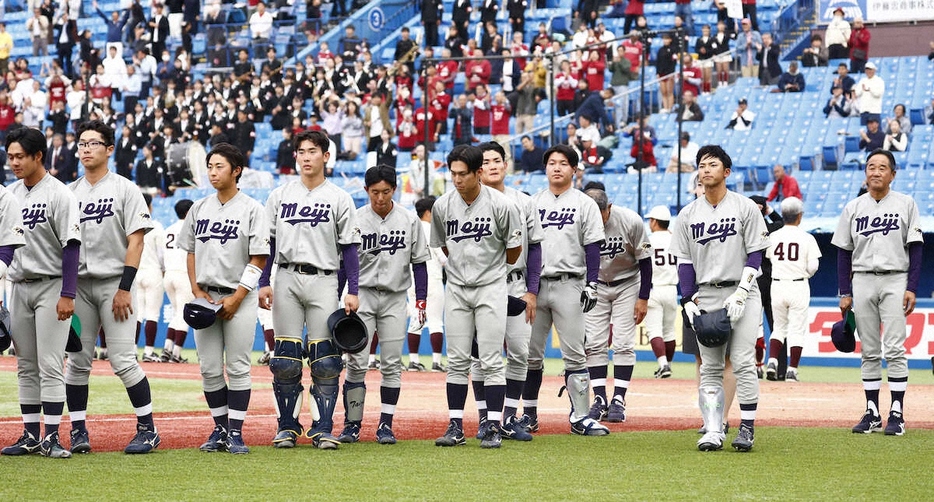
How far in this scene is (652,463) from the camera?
8102 millimetres

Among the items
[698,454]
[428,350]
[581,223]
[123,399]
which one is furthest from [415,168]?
[698,454]

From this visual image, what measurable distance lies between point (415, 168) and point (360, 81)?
483 cm

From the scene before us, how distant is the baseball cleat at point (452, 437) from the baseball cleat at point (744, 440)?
6.01 feet

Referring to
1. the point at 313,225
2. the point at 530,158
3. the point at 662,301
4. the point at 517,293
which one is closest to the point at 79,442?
the point at 313,225

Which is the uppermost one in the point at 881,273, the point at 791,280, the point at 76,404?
the point at 881,273

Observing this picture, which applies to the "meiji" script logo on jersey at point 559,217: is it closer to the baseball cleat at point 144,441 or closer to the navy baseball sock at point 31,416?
the baseball cleat at point 144,441

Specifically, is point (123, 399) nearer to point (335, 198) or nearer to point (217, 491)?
point (335, 198)

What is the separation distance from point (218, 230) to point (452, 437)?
2.10 m

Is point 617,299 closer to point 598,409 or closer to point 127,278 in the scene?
point 598,409

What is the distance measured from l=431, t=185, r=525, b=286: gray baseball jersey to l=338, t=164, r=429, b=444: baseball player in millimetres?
401

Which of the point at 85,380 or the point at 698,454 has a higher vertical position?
the point at 85,380

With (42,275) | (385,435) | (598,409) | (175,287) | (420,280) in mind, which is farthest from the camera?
(175,287)

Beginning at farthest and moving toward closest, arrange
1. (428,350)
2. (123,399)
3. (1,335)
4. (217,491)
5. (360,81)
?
(360,81) < (428,350) < (123,399) < (1,335) < (217,491)

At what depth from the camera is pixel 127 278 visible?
8.03 m
